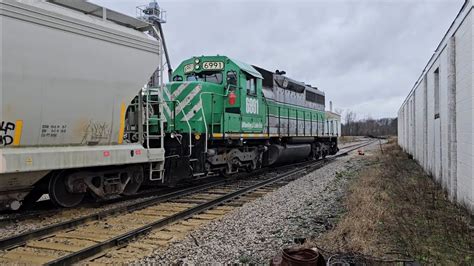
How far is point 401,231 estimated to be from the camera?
18.8 feet

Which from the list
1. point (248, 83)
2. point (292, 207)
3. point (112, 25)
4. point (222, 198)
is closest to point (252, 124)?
point (248, 83)

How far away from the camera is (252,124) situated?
1322 cm

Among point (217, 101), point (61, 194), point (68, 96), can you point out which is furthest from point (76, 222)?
point (217, 101)

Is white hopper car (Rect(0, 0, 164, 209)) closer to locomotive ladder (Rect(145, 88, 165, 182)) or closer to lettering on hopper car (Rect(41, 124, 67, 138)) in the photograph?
lettering on hopper car (Rect(41, 124, 67, 138))

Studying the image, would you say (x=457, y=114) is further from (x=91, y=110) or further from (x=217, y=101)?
(x=91, y=110)

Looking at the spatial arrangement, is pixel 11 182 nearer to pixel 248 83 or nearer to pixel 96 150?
pixel 96 150

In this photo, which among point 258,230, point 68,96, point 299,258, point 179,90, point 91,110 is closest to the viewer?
point 299,258

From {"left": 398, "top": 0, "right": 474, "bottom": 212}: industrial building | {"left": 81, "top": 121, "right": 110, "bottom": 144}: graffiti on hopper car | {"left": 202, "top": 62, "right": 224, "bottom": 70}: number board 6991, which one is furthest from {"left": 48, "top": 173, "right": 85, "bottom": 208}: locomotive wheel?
{"left": 398, "top": 0, "right": 474, "bottom": 212}: industrial building

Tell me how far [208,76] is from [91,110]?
5599 mm

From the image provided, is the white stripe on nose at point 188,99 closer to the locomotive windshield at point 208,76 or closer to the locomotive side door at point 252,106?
the locomotive windshield at point 208,76

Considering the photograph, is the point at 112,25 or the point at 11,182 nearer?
the point at 11,182

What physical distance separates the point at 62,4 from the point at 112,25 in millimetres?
971

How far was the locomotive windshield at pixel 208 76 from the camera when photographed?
12.2m

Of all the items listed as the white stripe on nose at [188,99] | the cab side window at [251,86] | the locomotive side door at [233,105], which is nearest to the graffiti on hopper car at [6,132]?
the white stripe on nose at [188,99]
